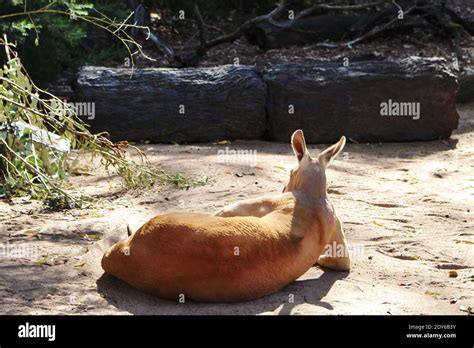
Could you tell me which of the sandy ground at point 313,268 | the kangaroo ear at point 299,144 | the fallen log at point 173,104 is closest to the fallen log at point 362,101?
the fallen log at point 173,104

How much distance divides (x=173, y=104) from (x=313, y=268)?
14.4 ft

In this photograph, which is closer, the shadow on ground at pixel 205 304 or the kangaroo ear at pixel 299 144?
the shadow on ground at pixel 205 304

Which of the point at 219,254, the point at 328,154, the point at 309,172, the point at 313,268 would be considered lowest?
the point at 313,268

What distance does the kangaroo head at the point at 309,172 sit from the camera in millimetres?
5719

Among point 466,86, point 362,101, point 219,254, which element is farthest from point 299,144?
point 466,86

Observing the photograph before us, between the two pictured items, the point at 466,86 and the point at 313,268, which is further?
the point at 466,86

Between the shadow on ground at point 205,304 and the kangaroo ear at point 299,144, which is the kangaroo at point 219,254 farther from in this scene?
the kangaroo ear at point 299,144

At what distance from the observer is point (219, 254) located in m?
4.89

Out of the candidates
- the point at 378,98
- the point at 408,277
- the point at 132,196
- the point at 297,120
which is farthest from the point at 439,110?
the point at 408,277

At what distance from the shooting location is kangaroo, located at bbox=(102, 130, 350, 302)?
4.90 m

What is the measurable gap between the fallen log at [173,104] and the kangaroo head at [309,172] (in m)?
4.05

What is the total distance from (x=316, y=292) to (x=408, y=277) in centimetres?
69

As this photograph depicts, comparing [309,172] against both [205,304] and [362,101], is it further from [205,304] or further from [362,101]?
[362,101]

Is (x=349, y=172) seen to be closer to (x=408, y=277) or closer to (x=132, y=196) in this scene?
(x=132, y=196)
